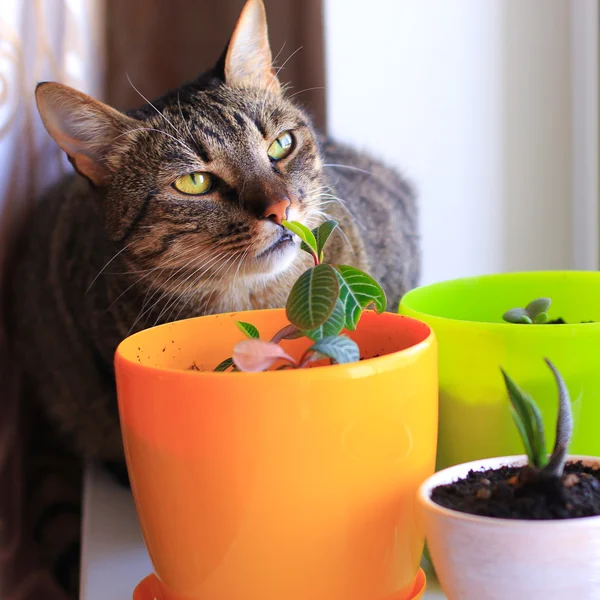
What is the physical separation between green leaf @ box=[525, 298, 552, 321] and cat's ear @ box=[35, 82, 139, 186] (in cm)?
60

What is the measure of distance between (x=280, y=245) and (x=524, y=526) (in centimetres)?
55

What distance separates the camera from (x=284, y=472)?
0.54 meters

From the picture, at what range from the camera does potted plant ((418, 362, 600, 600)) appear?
476 millimetres

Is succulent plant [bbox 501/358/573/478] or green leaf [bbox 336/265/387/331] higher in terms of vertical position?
green leaf [bbox 336/265/387/331]

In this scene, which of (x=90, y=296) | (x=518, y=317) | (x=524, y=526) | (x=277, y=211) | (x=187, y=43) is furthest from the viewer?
(x=187, y=43)

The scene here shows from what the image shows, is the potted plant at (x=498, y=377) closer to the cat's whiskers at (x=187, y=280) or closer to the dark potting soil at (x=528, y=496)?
the dark potting soil at (x=528, y=496)

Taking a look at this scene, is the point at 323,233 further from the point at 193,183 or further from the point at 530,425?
the point at 193,183

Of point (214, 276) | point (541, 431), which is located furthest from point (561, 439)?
point (214, 276)

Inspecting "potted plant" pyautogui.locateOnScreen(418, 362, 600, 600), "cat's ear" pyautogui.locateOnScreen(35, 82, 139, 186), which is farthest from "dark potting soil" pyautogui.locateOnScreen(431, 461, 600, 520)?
"cat's ear" pyautogui.locateOnScreen(35, 82, 139, 186)

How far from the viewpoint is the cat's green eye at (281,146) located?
3.52ft

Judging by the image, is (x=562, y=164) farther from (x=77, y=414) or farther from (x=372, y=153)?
(x=77, y=414)

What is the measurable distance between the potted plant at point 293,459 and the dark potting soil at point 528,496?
0.05 meters

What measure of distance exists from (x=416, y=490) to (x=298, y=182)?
0.58 metres

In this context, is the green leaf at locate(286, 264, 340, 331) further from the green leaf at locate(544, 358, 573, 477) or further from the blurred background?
the blurred background
